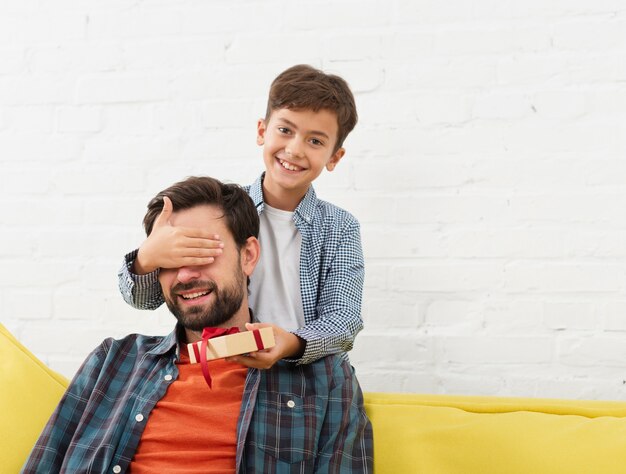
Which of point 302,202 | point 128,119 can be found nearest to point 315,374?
Result: point 302,202

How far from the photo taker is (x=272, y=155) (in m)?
1.85

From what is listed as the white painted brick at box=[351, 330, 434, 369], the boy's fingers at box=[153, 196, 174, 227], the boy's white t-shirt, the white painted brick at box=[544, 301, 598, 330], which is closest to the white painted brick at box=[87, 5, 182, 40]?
the boy's white t-shirt

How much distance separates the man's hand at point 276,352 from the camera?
1.45 meters

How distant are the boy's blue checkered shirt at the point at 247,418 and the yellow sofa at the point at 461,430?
56 mm

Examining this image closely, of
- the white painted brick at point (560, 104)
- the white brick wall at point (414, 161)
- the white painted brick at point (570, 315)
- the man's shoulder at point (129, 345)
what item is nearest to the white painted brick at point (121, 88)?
the white brick wall at point (414, 161)

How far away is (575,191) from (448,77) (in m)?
0.44

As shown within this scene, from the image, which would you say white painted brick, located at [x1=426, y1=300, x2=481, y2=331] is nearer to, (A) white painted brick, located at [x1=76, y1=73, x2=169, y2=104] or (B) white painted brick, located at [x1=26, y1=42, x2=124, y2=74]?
(A) white painted brick, located at [x1=76, y1=73, x2=169, y2=104]

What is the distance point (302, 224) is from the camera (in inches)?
74.1

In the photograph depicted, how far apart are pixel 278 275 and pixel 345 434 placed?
48 cm

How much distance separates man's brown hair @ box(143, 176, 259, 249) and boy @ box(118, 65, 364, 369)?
172mm

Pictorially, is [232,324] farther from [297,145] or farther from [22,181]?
[22,181]

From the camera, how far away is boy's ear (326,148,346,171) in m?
1.91

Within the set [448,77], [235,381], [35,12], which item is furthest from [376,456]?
[35,12]

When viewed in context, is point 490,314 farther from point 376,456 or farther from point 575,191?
point 376,456
